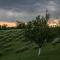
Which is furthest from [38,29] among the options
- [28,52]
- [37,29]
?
[28,52]

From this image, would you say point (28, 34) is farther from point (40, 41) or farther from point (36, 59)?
point (36, 59)

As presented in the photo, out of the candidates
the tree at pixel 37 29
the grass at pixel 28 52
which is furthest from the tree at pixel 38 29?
the grass at pixel 28 52

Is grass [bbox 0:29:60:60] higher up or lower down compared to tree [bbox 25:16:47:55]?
lower down

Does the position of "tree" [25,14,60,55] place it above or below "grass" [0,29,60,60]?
above

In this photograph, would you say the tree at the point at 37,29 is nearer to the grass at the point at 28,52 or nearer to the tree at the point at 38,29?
the tree at the point at 38,29

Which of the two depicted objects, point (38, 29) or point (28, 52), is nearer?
point (38, 29)

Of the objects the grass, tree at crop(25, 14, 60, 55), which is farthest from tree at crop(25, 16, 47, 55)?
the grass

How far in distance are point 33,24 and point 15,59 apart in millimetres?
5929

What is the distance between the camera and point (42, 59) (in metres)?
27.3

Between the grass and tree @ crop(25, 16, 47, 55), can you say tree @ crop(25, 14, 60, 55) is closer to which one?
tree @ crop(25, 16, 47, 55)

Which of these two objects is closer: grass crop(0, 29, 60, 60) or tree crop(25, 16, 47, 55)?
tree crop(25, 16, 47, 55)

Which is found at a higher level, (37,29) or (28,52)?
(37,29)

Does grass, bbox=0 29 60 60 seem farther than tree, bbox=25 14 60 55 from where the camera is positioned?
Yes

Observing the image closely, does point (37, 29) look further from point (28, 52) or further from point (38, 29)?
point (28, 52)
